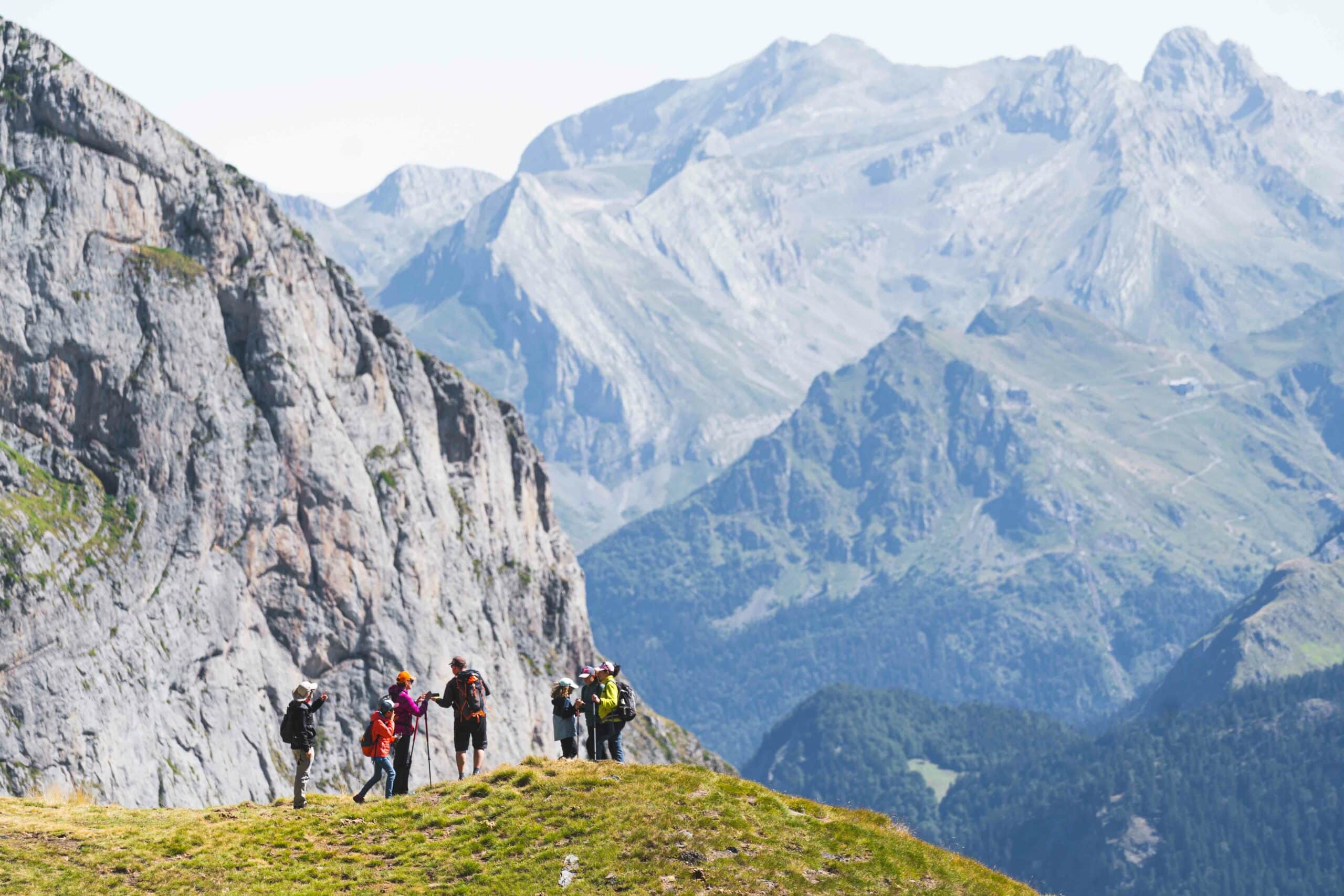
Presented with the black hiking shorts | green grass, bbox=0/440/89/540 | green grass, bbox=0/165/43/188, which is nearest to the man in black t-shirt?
the black hiking shorts

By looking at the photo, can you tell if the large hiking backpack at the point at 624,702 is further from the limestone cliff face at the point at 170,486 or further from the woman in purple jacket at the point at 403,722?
the limestone cliff face at the point at 170,486

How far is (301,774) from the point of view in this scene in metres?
65.1

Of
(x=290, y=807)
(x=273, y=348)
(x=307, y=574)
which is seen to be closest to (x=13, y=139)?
(x=273, y=348)

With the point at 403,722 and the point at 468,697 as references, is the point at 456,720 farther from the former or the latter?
the point at 403,722

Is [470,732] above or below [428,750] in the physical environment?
above

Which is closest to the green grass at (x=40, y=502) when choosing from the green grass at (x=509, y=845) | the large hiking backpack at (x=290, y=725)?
the green grass at (x=509, y=845)

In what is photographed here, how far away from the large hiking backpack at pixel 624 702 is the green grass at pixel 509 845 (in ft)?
10.5

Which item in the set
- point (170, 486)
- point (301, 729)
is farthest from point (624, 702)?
point (170, 486)

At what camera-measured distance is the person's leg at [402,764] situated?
67125 mm

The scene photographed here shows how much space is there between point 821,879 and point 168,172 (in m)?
136

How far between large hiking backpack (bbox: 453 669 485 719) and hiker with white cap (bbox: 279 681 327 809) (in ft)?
17.8

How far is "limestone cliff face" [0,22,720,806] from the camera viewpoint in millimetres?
143750

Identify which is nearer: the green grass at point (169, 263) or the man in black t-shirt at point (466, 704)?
the man in black t-shirt at point (466, 704)

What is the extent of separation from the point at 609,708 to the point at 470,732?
586cm
